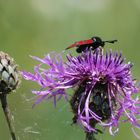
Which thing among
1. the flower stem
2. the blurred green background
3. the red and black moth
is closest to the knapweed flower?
the red and black moth

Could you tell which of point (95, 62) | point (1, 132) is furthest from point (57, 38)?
point (95, 62)

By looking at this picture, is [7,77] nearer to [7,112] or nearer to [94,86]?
[7,112]

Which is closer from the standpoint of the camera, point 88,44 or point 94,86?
point 94,86

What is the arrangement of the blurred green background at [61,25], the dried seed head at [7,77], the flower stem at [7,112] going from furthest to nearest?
1. the blurred green background at [61,25]
2. the dried seed head at [7,77]
3. the flower stem at [7,112]

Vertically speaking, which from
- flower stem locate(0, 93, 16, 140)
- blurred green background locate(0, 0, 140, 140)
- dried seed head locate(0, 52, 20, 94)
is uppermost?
blurred green background locate(0, 0, 140, 140)

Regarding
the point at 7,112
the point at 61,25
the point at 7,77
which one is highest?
the point at 61,25

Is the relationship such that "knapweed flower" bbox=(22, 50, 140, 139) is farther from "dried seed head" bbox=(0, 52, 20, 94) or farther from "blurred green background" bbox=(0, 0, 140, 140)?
"blurred green background" bbox=(0, 0, 140, 140)

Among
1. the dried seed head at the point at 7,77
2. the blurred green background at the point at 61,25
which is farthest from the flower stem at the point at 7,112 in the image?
the blurred green background at the point at 61,25

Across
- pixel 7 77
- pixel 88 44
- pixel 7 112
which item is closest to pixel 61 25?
pixel 88 44

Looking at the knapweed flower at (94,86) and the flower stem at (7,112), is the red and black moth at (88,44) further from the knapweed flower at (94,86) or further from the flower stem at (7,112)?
the flower stem at (7,112)
